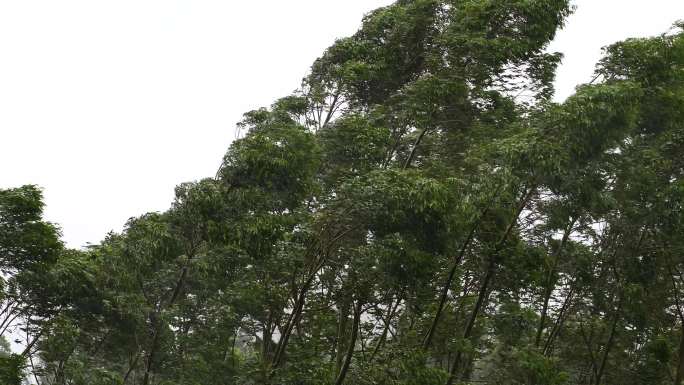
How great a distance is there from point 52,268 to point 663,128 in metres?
13.3

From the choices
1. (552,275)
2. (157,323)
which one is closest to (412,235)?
Result: (552,275)

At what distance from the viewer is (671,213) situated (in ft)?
37.2

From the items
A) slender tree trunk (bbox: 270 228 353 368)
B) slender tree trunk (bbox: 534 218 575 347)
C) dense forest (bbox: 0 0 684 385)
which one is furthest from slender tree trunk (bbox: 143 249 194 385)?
slender tree trunk (bbox: 534 218 575 347)

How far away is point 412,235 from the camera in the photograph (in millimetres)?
9203

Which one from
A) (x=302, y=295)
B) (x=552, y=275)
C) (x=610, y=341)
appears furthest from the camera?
(x=610, y=341)

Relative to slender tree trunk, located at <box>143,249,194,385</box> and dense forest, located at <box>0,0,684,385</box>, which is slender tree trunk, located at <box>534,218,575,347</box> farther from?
slender tree trunk, located at <box>143,249,194,385</box>

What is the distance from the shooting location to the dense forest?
31.0ft

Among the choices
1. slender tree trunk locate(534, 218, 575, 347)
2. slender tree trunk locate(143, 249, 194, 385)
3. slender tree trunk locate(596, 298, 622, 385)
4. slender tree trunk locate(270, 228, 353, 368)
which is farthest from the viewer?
slender tree trunk locate(596, 298, 622, 385)

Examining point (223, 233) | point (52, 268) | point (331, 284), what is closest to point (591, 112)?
point (331, 284)

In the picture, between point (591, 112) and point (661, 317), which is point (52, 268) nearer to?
point (591, 112)

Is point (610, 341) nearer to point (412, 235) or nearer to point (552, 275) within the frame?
point (552, 275)

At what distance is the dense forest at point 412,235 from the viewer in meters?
9.46

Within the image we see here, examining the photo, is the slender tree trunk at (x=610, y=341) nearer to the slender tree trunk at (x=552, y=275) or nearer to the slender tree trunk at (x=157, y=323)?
the slender tree trunk at (x=552, y=275)

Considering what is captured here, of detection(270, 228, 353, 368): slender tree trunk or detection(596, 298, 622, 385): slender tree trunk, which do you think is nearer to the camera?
detection(270, 228, 353, 368): slender tree trunk
